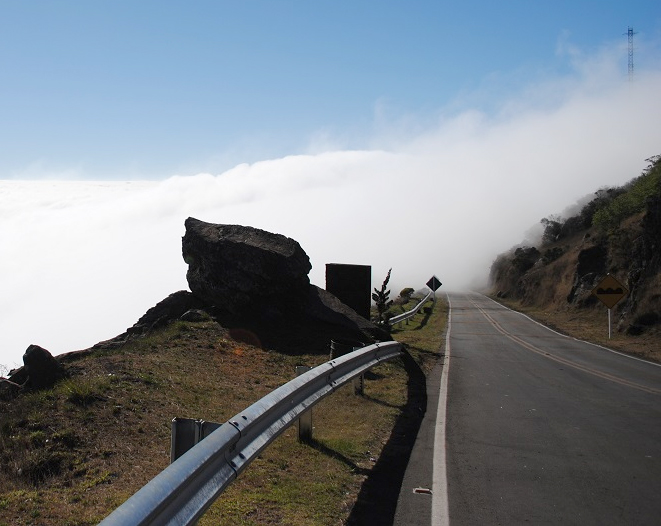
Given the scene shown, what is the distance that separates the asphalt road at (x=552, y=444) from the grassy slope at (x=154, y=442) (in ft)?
3.46

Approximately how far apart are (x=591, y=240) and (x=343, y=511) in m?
46.8

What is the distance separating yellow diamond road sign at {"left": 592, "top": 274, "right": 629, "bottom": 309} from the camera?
28.2 meters

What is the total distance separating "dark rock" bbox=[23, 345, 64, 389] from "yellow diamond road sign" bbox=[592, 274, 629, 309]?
2390 cm

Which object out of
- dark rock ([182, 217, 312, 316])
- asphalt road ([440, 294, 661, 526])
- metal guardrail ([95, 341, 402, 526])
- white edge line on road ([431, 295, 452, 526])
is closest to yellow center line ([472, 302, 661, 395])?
asphalt road ([440, 294, 661, 526])

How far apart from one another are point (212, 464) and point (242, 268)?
11.6 m

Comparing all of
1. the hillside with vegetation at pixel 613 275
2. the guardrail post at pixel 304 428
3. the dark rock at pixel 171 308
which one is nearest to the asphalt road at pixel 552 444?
the guardrail post at pixel 304 428

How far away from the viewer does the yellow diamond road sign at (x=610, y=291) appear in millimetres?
28234

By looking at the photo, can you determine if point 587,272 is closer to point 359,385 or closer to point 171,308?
point 171,308

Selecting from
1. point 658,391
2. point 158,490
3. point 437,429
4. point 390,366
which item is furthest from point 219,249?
point 158,490

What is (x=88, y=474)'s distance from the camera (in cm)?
632

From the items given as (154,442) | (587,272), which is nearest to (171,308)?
(154,442)

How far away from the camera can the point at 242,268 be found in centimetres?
1609

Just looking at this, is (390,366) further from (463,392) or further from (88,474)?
(88,474)

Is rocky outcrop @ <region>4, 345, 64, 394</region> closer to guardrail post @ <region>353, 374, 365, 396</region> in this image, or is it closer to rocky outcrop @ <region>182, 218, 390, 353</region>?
guardrail post @ <region>353, 374, 365, 396</region>
